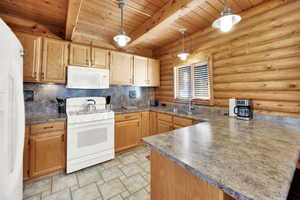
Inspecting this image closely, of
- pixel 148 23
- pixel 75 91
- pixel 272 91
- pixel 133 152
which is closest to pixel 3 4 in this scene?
pixel 75 91

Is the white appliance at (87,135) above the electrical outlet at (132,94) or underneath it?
underneath

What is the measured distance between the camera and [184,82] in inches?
122

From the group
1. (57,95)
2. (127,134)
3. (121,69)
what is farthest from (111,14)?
(127,134)

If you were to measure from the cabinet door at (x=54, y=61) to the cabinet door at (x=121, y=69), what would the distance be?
88 centimetres

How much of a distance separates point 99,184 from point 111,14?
2742mm

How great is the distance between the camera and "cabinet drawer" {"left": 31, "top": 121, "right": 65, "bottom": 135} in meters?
1.79

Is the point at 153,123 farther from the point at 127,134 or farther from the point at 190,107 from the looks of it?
the point at 190,107

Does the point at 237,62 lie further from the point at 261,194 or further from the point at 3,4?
the point at 3,4

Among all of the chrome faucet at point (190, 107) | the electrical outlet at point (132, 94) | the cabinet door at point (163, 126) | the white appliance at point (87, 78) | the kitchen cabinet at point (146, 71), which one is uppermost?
the kitchen cabinet at point (146, 71)

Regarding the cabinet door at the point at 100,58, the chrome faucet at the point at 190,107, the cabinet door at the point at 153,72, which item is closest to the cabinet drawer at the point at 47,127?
the cabinet door at the point at 100,58

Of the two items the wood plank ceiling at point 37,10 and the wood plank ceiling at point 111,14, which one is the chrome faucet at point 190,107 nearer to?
the wood plank ceiling at point 111,14

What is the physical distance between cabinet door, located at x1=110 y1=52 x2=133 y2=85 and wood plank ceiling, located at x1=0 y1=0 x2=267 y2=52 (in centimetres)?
53

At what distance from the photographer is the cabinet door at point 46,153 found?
1.80m

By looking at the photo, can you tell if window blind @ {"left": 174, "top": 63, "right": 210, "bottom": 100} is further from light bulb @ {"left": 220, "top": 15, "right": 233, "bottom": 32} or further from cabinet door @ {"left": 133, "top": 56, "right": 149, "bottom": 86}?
light bulb @ {"left": 220, "top": 15, "right": 233, "bottom": 32}
